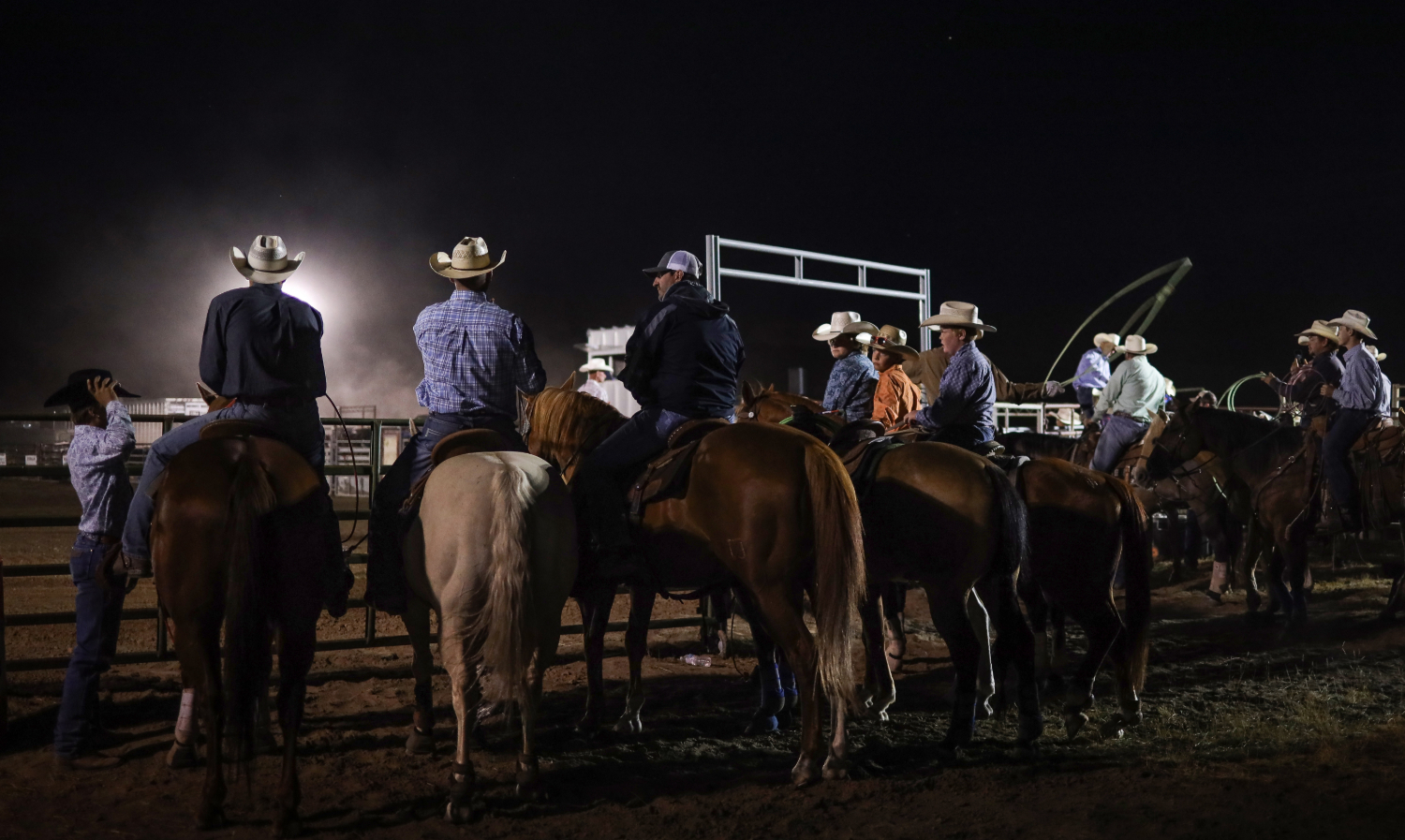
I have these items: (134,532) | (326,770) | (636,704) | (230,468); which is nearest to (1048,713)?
(636,704)

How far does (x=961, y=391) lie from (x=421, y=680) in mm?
3676

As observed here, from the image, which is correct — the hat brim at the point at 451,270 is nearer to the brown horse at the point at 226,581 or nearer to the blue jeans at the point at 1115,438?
the brown horse at the point at 226,581

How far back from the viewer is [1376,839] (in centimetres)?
379

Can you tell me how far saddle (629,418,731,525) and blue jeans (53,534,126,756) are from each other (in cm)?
271

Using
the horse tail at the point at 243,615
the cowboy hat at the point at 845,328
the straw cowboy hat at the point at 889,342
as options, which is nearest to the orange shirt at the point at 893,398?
the straw cowboy hat at the point at 889,342

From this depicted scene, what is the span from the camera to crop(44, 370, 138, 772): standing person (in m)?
4.95

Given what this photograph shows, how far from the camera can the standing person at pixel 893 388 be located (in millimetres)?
7523

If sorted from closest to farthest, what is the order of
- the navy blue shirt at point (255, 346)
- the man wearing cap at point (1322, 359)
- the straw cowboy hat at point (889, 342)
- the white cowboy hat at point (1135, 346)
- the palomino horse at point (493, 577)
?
1. the palomino horse at point (493, 577)
2. the navy blue shirt at point (255, 346)
3. the straw cowboy hat at point (889, 342)
4. the man wearing cap at point (1322, 359)
5. the white cowboy hat at point (1135, 346)

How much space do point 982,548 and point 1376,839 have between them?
2040 millimetres

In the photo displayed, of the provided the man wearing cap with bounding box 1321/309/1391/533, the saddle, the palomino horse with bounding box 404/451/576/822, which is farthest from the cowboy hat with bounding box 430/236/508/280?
the man wearing cap with bounding box 1321/309/1391/533

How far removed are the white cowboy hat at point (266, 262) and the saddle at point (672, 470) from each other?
198cm

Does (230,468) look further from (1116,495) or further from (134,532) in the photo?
(1116,495)

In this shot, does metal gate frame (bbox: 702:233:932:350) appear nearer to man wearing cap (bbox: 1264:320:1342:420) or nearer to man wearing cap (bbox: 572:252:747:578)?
man wearing cap (bbox: 572:252:747:578)

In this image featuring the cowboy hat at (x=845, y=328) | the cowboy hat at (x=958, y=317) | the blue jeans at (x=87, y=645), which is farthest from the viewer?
the cowboy hat at (x=845, y=328)
